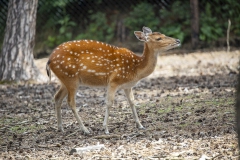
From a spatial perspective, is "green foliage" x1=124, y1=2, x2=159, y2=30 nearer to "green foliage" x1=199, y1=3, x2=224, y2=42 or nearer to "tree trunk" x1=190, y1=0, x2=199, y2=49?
"green foliage" x1=199, y1=3, x2=224, y2=42

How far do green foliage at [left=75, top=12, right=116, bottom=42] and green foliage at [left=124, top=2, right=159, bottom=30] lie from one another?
62cm

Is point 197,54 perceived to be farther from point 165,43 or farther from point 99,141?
point 99,141

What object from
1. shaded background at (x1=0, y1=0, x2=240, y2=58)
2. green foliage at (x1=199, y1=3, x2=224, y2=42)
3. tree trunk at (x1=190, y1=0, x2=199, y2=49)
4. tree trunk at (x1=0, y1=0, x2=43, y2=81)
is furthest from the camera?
shaded background at (x1=0, y1=0, x2=240, y2=58)

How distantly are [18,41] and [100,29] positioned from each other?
4980 millimetres

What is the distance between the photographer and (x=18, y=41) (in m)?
9.74

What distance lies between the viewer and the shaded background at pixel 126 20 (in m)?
13.0

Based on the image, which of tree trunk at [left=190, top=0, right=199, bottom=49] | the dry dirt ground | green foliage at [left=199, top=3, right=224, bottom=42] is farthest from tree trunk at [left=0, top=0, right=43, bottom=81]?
green foliage at [left=199, top=3, right=224, bottom=42]

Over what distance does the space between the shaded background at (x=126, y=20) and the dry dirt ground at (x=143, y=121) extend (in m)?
2.75

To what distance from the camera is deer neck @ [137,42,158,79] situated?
6391 mm

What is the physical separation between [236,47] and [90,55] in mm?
7180

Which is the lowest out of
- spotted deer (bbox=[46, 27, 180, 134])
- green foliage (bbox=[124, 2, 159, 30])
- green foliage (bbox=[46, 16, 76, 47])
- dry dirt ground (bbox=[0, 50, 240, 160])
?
dry dirt ground (bbox=[0, 50, 240, 160])

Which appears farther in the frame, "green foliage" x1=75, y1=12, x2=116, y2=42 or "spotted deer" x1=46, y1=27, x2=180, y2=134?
"green foliage" x1=75, y1=12, x2=116, y2=42

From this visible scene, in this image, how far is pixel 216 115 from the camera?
6.50 metres

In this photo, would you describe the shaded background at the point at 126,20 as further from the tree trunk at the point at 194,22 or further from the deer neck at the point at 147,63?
the deer neck at the point at 147,63
